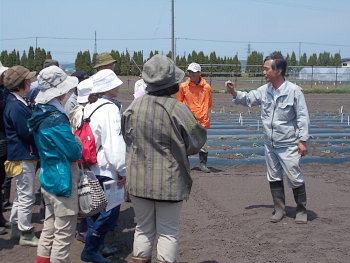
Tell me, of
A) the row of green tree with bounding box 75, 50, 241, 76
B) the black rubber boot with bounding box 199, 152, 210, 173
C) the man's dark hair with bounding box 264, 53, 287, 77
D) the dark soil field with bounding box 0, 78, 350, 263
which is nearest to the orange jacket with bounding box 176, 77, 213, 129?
the black rubber boot with bounding box 199, 152, 210, 173

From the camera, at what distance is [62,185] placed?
2975mm

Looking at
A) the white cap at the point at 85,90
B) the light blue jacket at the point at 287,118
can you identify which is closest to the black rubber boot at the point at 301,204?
the light blue jacket at the point at 287,118

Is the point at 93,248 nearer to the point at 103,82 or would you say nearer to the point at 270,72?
the point at 103,82

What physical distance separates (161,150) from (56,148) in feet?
2.70

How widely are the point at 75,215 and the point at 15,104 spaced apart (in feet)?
4.93

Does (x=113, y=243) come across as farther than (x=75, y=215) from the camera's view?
Yes

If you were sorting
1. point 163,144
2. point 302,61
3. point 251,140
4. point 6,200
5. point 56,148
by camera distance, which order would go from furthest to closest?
point 302,61
point 251,140
point 6,200
point 56,148
point 163,144

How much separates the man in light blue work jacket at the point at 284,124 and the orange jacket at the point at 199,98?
7.18 feet

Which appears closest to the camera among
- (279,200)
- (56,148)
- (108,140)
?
(56,148)

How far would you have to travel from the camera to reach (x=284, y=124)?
14.8ft

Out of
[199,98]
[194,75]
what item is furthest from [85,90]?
[199,98]

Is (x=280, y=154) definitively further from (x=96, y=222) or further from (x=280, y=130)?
(x=96, y=222)

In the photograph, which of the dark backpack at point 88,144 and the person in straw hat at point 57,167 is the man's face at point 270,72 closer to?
the dark backpack at point 88,144

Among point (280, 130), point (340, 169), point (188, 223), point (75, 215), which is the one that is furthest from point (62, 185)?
point (340, 169)
